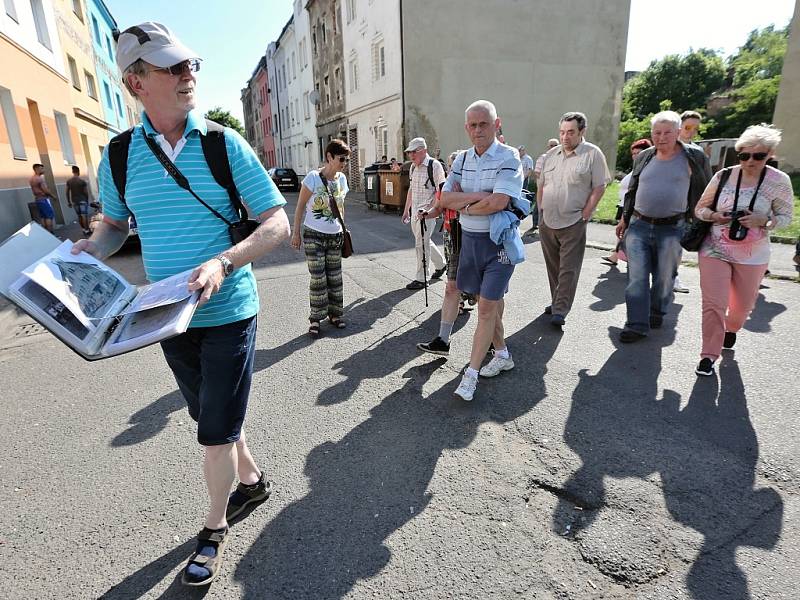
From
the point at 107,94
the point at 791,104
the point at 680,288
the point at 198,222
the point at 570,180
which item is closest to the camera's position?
the point at 198,222

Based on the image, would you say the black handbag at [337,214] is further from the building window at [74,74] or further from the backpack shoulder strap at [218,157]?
the building window at [74,74]

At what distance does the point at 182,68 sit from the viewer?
1.82m

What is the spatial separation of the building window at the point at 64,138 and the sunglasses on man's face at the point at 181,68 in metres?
18.4

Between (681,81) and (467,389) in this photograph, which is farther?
(681,81)

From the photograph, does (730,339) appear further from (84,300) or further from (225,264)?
(84,300)

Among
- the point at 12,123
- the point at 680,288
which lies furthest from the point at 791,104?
the point at 12,123

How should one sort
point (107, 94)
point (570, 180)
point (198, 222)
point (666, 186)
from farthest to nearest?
point (107, 94)
point (570, 180)
point (666, 186)
point (198, 222)

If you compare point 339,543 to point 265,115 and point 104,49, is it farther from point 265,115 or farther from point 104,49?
point 265,115

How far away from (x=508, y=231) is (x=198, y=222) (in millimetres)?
2178

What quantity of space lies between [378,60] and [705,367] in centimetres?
2238

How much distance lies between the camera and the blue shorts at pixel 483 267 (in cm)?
343

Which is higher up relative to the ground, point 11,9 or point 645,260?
point 11,9

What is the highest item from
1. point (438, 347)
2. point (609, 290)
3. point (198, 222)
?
point (198, 222)

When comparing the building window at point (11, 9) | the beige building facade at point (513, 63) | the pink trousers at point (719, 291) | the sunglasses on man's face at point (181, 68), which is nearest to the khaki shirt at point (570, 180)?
the pink trousers at point (719, 291)
